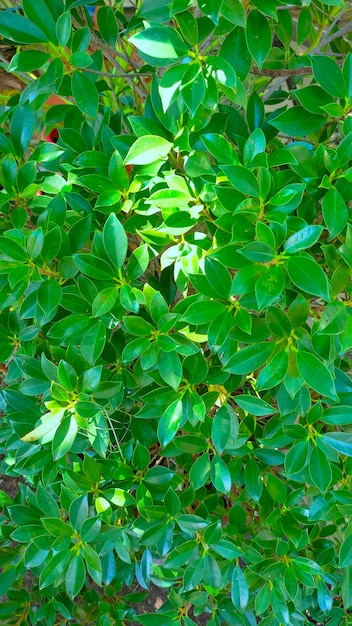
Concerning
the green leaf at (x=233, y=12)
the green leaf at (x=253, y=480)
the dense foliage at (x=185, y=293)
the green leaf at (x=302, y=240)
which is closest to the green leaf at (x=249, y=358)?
the dense foliage at (x=185, y=293)

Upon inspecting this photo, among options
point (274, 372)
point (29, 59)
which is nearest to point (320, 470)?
point (274, 372)

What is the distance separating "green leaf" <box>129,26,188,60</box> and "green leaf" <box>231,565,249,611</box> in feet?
2.27

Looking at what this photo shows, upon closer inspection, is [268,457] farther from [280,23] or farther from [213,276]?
[280,23]

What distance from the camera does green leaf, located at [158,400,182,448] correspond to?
727 millimetres

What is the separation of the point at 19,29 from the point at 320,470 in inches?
23.7

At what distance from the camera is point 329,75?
2.15ft

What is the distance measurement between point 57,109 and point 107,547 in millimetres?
597

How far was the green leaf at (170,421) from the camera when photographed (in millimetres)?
727

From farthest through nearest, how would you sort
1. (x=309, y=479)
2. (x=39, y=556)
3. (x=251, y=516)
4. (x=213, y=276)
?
(x=251, y=516) → (x=39, y=556) → (x=309, y=479) → (x=213, y=276)

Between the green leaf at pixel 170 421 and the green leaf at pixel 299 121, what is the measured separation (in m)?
0.34

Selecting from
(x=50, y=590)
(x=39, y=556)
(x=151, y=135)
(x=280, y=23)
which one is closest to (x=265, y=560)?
(x=39, y=556)

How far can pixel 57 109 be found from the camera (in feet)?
2.72

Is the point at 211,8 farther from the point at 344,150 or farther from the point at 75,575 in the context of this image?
the point at 75,575

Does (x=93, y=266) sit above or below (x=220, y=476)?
above
